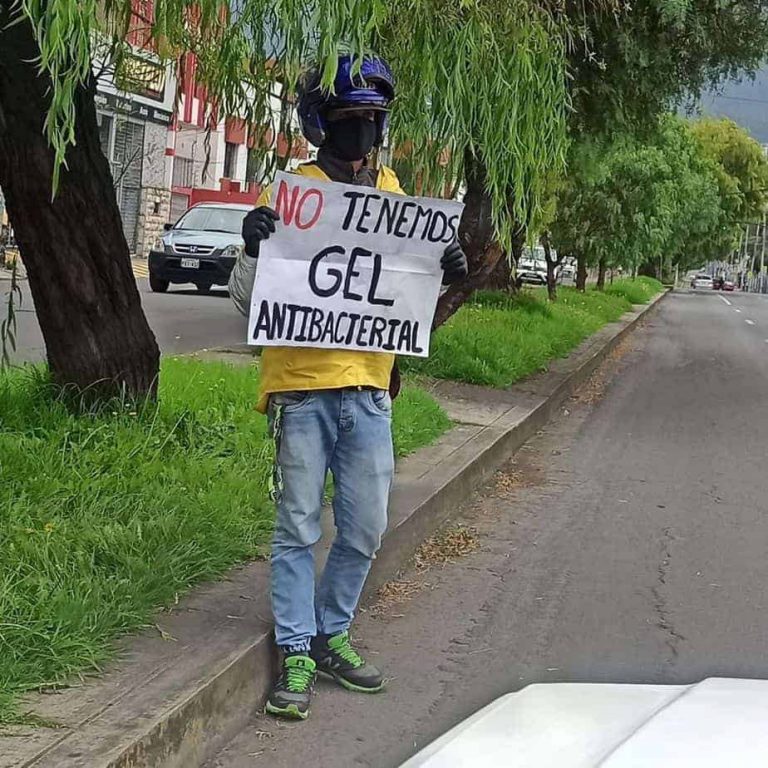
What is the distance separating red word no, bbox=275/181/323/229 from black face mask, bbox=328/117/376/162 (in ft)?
0.56

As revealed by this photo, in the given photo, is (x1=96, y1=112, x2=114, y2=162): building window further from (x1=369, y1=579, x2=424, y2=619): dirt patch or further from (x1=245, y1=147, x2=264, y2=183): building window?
(x1=369, y1=579, x2=424, y2=619): dirt patch

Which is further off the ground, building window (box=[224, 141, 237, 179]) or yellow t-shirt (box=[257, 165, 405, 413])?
building window (box=[224, 141, 237, 179])

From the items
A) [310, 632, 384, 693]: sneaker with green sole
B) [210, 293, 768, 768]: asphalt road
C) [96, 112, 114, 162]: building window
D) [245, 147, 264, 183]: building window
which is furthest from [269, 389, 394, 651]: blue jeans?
[96, 112, 114, 162]: building window

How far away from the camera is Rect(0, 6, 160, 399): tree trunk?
5938 mm

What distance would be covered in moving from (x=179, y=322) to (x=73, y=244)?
986 cm

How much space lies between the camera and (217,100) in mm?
5262

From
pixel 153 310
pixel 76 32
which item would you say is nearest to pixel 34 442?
pixel 76 32

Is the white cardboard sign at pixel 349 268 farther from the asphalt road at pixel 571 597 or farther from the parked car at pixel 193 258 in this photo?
the parked car at pixel 193 258

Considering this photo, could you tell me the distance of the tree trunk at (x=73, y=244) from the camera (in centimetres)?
594

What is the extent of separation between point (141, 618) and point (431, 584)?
1983 mm

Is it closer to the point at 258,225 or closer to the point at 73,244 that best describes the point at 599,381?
the point at 73,244

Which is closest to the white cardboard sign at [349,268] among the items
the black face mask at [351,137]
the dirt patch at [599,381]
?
the black face mask at [351,137]

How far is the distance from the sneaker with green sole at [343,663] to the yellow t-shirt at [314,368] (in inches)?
34.7

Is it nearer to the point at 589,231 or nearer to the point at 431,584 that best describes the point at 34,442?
the point at 431,584
